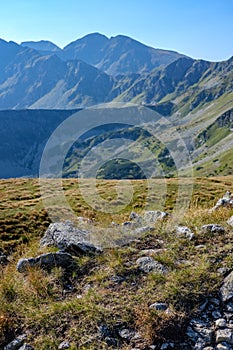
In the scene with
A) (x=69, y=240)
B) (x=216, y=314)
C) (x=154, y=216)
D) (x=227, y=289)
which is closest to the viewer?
(x=216, y=314)

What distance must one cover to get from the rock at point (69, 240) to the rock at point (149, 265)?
1.57 metres

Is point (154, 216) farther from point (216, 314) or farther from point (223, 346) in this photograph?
point (223, 346)

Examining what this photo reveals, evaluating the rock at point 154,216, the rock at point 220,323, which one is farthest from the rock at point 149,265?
the rock at point 154,216

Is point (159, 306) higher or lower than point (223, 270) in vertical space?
lower

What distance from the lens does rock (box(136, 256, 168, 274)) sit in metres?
9.15

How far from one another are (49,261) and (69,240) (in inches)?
48.5

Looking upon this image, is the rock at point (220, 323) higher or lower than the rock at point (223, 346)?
higher

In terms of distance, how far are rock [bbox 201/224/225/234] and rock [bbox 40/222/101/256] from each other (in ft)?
11.8

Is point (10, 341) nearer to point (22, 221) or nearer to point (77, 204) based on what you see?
point (22, 221)

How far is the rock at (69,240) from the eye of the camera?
1069 cm

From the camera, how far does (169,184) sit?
203 ft

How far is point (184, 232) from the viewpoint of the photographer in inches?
441

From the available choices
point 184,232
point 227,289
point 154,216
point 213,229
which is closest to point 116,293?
point 227,289

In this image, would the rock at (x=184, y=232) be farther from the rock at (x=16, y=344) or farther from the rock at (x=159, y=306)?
the rock at (x=16, y=344)
